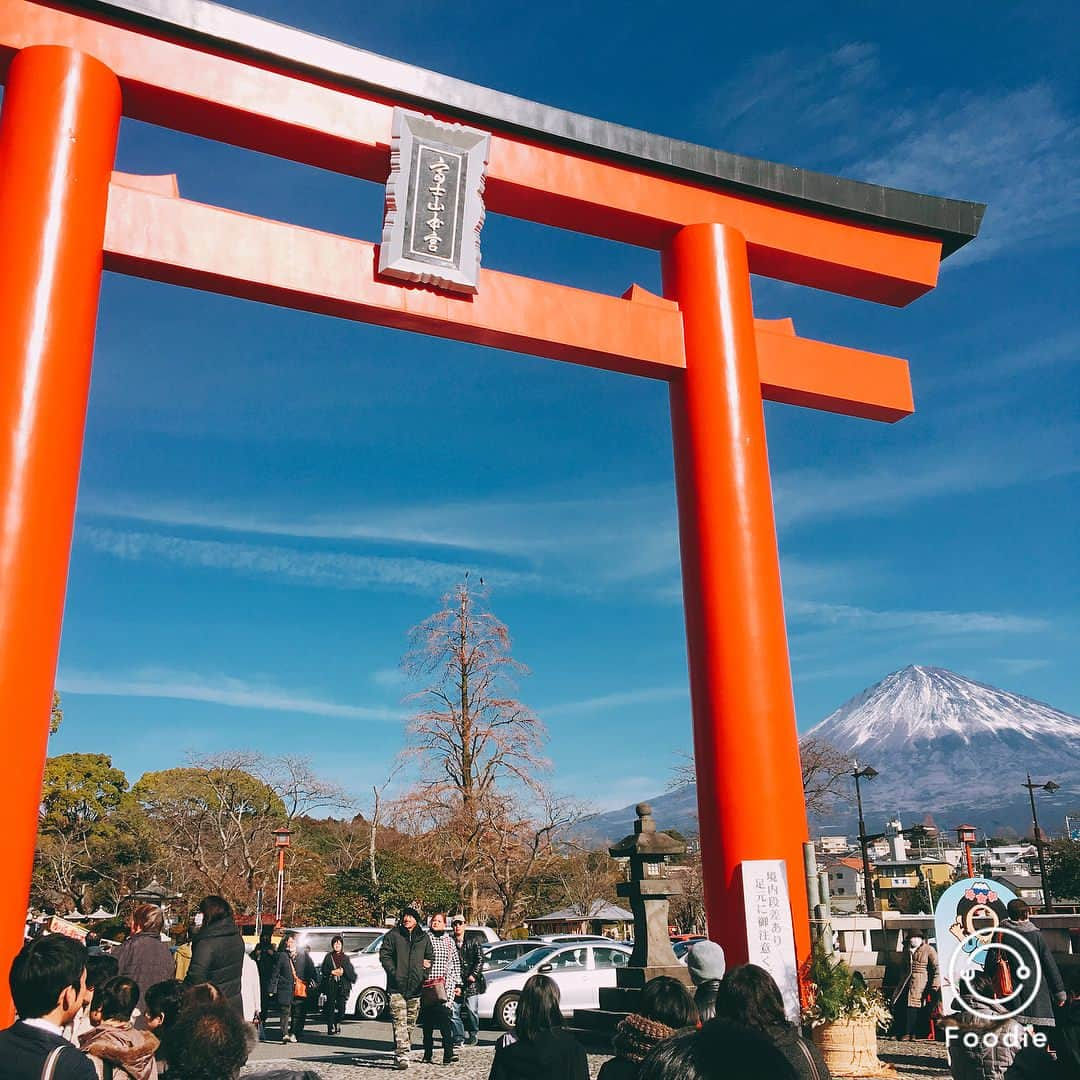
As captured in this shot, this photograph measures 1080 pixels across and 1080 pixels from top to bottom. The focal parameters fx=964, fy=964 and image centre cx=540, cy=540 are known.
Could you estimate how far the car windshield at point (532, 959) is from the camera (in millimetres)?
13828

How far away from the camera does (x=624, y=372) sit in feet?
30.9

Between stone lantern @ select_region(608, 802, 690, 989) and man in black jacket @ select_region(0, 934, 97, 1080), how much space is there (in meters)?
7.11

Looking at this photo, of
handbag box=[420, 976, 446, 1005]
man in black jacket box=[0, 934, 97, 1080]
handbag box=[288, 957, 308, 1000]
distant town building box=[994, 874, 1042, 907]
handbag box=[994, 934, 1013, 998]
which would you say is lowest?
distant town building box=[994, 874, 1042, 907]

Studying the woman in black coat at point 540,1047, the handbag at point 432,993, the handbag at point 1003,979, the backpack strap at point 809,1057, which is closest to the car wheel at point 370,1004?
the handbag at point 432,993

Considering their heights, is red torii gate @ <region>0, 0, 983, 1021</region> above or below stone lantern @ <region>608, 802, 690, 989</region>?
above

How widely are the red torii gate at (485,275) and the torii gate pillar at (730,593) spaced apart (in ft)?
0.07

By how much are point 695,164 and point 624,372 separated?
226 cm

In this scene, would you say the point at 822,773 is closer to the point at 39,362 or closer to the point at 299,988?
the point at 299,988

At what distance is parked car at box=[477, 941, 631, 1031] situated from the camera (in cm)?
1345

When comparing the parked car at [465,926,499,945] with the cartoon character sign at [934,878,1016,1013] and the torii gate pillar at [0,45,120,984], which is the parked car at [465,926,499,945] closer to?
the cartoon character sign at [934,878,1016,1013]

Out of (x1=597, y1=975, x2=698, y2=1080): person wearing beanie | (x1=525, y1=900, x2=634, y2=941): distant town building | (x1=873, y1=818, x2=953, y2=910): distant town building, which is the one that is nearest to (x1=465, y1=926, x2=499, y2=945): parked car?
(x1=525, y1=900, x2=634, y2=941): distant town building

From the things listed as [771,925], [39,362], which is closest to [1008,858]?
[771,925]

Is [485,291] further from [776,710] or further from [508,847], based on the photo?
[508,847]

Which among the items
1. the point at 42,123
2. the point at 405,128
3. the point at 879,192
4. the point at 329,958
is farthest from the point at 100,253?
the point at 329,958
